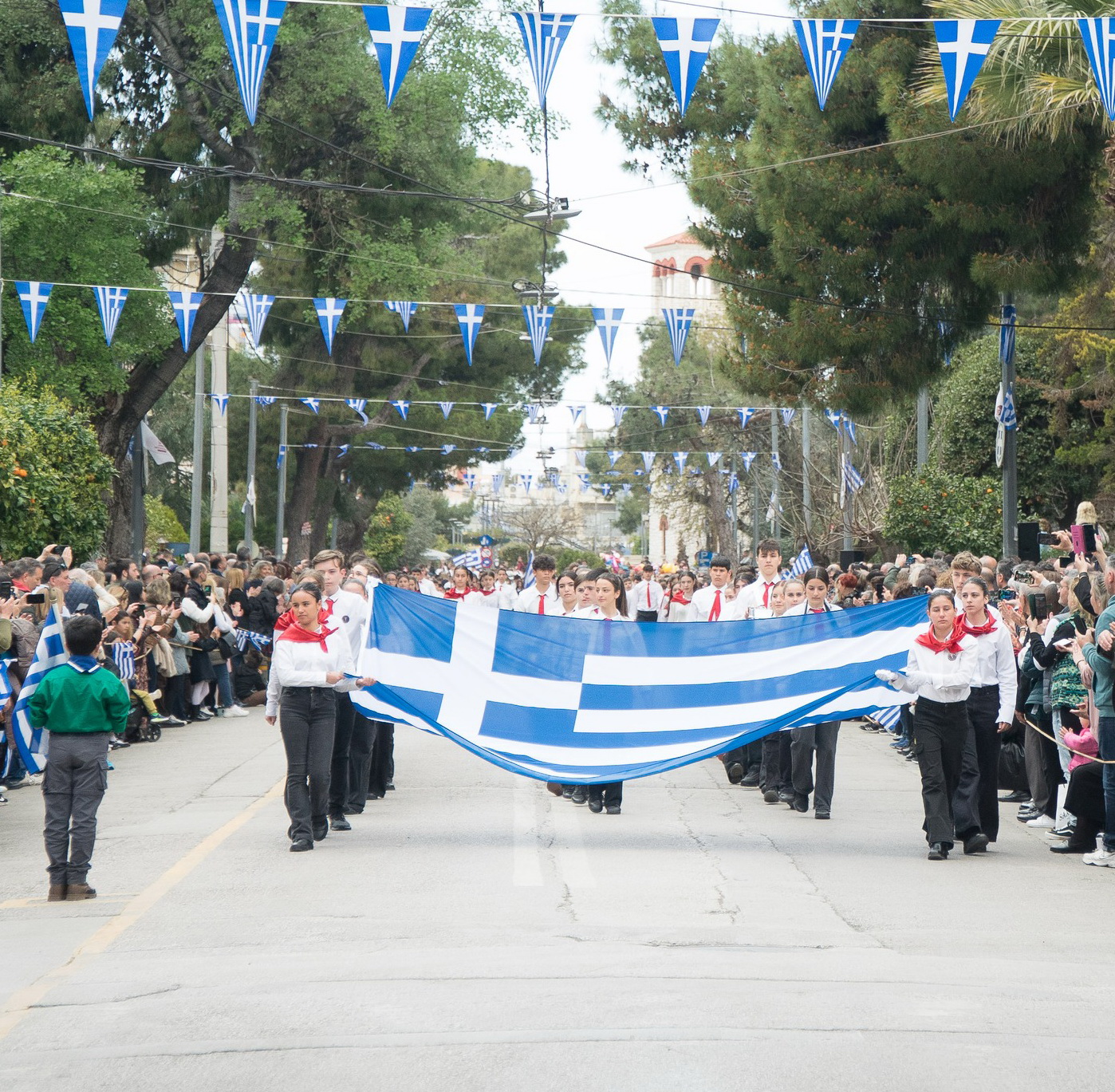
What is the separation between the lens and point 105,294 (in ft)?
86.9

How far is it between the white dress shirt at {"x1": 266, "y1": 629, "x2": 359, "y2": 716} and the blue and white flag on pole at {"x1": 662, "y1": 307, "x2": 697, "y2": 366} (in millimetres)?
16119

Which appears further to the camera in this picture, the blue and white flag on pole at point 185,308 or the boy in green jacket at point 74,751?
the blue and white flag on pole at point 185,308

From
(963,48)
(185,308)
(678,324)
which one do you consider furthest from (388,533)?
(963,48)

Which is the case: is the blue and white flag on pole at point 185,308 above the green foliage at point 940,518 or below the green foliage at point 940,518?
above

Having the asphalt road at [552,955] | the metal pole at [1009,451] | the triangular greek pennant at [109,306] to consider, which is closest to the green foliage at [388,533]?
the triangular greek pennant at [109,306]

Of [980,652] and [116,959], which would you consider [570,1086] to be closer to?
[116,959]

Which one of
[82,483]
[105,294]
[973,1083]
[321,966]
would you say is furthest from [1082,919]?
[105,294]

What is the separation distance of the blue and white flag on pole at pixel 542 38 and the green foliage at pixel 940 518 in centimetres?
1562

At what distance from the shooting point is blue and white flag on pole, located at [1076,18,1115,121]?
13.9 meters

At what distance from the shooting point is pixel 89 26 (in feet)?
45.5

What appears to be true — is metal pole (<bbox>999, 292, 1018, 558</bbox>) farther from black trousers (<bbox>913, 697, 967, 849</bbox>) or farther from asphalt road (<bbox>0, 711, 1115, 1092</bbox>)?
black trousers (<bbox>913, 697, 967, 849</bbox>)

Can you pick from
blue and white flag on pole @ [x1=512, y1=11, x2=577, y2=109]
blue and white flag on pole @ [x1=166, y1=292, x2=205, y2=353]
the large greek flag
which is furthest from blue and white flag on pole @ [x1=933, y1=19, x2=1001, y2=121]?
Answer: blue and white flag on pole @ [x1=166, y1=292, x2=205, y2=353]

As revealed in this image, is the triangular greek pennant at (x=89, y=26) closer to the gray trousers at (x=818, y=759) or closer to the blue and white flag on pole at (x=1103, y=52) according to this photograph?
the gray trousers at (x=818, y=759)

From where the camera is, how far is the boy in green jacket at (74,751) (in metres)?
9.19
